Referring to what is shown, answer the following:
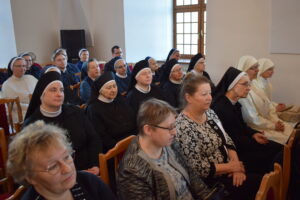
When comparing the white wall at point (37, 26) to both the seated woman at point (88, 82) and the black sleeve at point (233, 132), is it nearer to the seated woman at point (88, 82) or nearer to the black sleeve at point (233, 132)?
the seated woman at point (88, 82)

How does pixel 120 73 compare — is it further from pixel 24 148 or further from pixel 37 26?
pixel 37 26

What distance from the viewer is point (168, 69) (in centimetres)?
430

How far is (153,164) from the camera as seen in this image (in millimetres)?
1564

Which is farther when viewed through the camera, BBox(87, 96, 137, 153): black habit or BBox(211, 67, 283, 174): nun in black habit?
BBox(87, 96, 137, 153): black habit

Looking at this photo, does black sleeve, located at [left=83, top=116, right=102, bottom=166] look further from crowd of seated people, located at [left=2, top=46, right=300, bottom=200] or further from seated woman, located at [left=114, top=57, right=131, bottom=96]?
seated woman, located at [left=114, top=57, right=131, bottom=96]

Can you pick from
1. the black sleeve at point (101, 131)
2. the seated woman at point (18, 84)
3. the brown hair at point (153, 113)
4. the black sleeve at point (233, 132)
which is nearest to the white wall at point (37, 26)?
the seated woman at point (18, 84)

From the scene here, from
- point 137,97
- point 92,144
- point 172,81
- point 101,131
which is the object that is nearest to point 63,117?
point 92,144

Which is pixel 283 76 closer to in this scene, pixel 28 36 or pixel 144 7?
pixel 144 7

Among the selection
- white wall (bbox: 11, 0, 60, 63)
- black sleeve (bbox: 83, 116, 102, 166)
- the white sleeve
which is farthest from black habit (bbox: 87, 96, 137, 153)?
white wall (bbox: 11, 0, 60, 63)

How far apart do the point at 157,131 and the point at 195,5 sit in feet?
21.6

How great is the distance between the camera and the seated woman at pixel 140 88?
11.3 ft

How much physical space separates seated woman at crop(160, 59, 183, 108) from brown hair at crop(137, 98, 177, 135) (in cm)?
236

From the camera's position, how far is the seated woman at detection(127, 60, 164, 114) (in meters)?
3.44

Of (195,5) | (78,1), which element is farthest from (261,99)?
(78,1)
